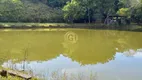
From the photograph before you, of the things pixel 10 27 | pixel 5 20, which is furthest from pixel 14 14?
pixel 10 27

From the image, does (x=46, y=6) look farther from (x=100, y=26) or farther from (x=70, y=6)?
(x=100, y=26)

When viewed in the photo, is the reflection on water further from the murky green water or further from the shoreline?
the shoreline

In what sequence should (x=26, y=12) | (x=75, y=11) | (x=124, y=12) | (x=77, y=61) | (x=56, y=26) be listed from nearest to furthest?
(x=77, y=61)
(x=56, y=26)
(x=124, y=12)
(x=75, y=11)
(x=26, y=12)

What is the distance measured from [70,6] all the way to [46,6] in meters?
5.84

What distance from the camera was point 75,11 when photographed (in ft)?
108

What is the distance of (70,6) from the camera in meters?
32.8

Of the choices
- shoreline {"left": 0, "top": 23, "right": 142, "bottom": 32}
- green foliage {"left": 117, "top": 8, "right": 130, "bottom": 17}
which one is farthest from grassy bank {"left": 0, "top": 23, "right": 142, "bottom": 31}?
green foliage {"left": 117, "top": 8, "right": 130, "bottom": 17}

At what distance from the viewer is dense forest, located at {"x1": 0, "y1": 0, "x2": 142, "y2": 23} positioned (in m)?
32.1

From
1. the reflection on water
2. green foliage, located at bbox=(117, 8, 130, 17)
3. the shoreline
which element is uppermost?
green foliage, located at bbox=(117, 8, 130, 17)
